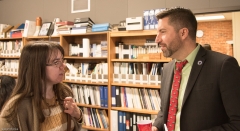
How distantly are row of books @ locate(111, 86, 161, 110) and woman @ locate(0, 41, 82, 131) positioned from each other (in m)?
1.83

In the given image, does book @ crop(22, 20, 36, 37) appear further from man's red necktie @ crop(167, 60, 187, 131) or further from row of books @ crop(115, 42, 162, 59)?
man's red necktie @ crop(167, 60, 187, 131)

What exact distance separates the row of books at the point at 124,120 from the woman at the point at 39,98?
1.87 metres

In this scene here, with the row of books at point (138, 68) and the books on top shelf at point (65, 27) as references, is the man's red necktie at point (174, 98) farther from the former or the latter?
the books on top shelf at point (65, 27)

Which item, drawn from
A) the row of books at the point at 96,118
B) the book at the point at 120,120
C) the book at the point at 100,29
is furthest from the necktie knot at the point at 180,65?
the row of books at the point at 96,118

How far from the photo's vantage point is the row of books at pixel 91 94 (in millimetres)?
3454

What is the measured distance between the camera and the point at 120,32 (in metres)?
3.30

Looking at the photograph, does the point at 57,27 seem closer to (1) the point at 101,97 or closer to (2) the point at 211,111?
(1) the point at 101,97

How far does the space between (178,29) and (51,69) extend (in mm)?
988

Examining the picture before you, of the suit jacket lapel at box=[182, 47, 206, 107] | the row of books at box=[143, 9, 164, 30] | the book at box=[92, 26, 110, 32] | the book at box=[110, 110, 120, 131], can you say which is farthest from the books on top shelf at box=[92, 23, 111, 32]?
the suit jacket lapel at box=[182, 47, 206, 107]

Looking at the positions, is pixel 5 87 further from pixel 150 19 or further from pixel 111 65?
pixel 150 19

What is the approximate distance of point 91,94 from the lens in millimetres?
3602

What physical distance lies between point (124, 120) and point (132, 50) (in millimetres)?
1167

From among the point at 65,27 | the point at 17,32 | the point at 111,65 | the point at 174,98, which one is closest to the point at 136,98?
the point at 111,65

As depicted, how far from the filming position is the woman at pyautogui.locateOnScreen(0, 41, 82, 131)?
121cm
